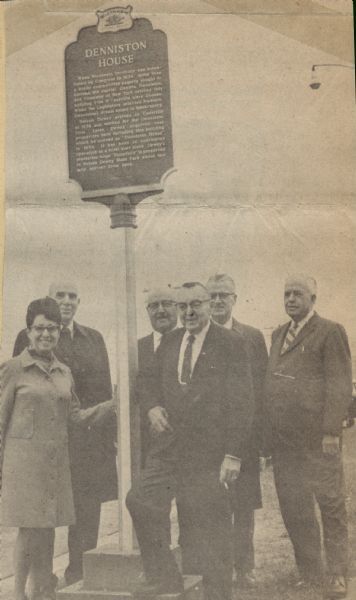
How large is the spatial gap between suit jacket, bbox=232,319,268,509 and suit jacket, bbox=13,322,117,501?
28 centimetres

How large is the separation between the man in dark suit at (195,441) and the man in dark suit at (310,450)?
0.07m

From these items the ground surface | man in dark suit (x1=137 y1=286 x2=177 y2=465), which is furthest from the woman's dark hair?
the ground surface

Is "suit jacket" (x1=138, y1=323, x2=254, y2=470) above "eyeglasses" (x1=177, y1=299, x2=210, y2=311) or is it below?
below

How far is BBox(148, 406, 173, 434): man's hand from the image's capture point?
68.4 inches

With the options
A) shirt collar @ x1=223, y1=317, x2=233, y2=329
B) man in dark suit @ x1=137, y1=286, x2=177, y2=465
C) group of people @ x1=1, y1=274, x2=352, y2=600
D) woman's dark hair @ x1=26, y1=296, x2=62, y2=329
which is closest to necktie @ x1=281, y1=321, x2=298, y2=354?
group of people @ x1=1, y1=274, x2=352, y2=600

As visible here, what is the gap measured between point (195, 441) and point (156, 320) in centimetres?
27

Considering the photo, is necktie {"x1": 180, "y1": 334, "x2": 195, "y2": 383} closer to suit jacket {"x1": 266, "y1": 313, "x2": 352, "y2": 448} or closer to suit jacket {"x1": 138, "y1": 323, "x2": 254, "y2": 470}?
suit jacket {"x1": 138, "y1": 323, "x2": 254, "y2": 470}

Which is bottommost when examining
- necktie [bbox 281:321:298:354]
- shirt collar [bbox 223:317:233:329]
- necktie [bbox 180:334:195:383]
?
necktie [bbox 180:334:195:383]

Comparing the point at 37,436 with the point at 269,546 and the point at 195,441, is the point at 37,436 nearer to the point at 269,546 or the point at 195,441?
the point at 195,441

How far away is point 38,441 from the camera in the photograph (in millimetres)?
1753

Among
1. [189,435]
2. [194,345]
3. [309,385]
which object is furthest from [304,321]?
[189,435]

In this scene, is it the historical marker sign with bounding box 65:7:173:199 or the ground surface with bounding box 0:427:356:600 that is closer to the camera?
the ground surface with bounding box 0:427:356:600

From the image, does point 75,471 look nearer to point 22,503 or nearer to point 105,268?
point 22,503

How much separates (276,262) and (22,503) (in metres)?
0.75
